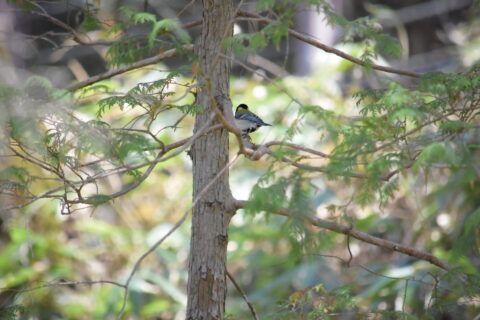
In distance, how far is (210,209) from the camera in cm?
258

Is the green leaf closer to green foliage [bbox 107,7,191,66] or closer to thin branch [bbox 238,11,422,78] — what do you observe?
green foliage [bbox 107,7,191,66]

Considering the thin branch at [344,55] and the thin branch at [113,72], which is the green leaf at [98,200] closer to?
the thin branch at [113,72]

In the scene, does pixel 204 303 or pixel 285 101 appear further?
pixel 285 101

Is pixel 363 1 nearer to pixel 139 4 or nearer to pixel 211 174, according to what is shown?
pixel 139 4

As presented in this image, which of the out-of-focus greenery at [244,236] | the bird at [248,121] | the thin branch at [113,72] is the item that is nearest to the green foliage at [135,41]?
the thin branch at [113,72]

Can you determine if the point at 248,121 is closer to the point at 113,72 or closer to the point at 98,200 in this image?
the point at 113,72

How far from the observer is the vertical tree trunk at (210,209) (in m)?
2.57

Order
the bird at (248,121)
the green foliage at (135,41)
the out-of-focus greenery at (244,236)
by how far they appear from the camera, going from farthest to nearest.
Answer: the out-of-focus greenery at (244,236) → the bird at (248,121) → the green foliage at (135,41)

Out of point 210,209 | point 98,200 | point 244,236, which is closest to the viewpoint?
point 98,200

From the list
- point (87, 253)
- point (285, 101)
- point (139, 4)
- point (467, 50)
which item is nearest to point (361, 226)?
point (285, 101)

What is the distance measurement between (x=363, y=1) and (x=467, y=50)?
10.7 ft

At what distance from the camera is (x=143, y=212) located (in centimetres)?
590

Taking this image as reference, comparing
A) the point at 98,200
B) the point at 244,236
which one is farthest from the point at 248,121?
the point at 98,200

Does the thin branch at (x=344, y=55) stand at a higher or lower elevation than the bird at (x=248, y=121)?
lower
